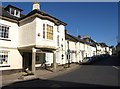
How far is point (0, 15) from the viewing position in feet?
67.2

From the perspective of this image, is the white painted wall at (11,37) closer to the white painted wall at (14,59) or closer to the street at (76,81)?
the white painted wall at (14,59)

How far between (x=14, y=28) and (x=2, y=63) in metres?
4.58

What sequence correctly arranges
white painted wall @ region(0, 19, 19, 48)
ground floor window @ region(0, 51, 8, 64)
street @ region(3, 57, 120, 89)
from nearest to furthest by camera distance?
street @ region(3, 57, 120, 89) < ground floor window @ region(0, 51, 8, 64) < white painted wall @ region(0, 19, 19, 48)

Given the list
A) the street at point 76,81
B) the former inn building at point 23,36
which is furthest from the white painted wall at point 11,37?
the street at point 76,81

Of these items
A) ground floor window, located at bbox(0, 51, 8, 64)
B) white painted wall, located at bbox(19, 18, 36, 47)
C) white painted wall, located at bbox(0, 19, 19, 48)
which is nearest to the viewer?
ground floor window, located at bbox(0, 51, 8, 64)

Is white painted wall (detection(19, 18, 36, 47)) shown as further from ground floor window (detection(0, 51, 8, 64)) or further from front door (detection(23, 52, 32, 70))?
front door (detection(23, 52, 32, 70))

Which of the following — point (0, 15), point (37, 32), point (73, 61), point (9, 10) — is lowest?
point (73, 61)

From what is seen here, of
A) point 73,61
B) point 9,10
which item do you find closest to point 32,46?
point 9,10

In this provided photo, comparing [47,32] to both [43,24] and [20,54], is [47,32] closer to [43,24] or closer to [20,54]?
[43,24]

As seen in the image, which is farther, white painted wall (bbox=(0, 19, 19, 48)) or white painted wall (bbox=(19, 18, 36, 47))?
white painted wall (bbox=(19, 18, 36, 47))

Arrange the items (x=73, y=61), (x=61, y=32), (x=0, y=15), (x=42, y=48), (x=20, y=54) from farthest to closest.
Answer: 1. (x=73, y=61)
2. (x=61, y=32)
3. (x=20, y=54)
4. (x=42, y=48)
5. (x=0, y=15)

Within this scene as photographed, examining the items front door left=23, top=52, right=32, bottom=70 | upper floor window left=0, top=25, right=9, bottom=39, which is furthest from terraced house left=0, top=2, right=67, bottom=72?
front door left=23, top=52, right=32, bottom=70

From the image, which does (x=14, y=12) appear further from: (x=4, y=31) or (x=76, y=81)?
(x=76, y=81)

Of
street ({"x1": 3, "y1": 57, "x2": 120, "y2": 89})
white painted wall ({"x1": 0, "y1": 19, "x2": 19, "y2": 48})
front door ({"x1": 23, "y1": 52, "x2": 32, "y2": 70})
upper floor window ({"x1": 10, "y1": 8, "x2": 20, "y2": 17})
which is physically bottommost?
street ({"x1": 3, "y1": 57, "x2": 120, "y2": 89})
